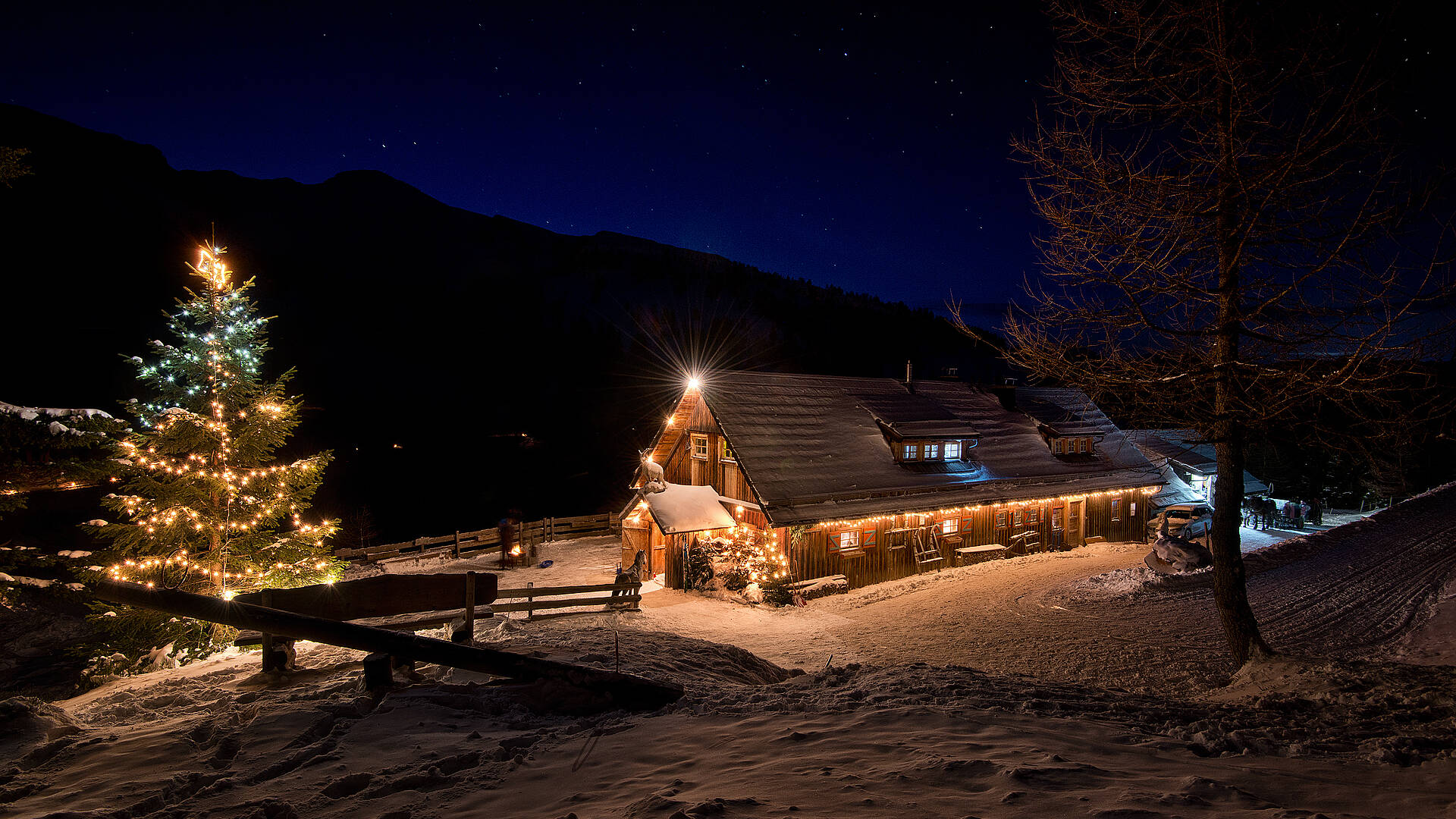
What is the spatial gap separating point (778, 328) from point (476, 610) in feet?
287

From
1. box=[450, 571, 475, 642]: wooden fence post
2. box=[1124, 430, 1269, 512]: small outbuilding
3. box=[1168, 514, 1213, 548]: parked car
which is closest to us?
box=[450, 571, 475, 642]: wooden fence post

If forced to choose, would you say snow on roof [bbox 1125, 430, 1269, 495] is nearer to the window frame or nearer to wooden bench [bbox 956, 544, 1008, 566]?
wooden bench [bbox 956, 544, 1008, 566]

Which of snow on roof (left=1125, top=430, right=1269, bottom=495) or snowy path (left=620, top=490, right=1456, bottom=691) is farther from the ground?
snow on roof (left=1125, top=430, right=1269, bottom=495)

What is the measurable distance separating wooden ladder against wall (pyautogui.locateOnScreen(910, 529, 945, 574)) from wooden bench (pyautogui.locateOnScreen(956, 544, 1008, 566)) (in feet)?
3.00

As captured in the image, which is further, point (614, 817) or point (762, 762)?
point (762, 762)

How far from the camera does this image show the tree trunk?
821 cm

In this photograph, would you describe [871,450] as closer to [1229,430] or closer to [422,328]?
[1229,430]

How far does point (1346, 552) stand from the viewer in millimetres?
17109

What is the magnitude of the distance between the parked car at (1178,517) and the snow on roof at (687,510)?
64.5 ft

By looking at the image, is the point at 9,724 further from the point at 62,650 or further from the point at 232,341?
the point at 62,650

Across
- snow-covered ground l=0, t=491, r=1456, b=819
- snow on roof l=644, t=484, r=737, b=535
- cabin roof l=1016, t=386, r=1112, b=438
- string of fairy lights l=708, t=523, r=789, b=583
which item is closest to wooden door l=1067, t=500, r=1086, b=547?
cabin roof l=1016, t=386, r=1112, b=438

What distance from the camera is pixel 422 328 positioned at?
3652 inches

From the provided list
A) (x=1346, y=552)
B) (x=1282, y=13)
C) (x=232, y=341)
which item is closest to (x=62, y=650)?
(x=232, y=341)

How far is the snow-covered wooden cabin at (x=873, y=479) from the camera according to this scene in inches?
733
